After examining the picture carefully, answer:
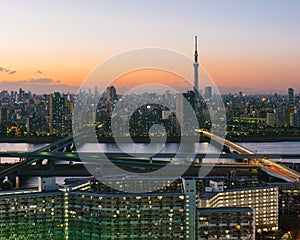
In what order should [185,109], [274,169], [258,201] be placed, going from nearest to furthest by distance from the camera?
[258,201]
[274,169]
[185,109]

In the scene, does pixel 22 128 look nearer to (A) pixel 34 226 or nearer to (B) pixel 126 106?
(B) pixel 126 106

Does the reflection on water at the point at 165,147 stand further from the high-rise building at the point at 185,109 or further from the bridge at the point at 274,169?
the bridge at the point at 274,169

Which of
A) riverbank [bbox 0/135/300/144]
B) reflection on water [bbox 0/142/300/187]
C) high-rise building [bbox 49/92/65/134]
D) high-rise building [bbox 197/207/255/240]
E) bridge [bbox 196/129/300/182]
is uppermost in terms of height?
high-rise building [bbox 49/92/65/134]

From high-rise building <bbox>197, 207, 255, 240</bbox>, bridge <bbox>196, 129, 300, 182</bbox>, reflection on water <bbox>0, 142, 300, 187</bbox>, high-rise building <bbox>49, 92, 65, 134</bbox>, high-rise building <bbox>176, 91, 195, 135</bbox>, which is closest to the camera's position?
high-rise building <bbox>197, 207, 255, 240</bbox>

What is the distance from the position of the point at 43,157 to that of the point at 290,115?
9.65 metres

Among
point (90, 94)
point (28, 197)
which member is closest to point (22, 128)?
point (90, 94)

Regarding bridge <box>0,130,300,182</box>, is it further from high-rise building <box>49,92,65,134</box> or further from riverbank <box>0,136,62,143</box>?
high-rise building <box>49,92,65,134</box>

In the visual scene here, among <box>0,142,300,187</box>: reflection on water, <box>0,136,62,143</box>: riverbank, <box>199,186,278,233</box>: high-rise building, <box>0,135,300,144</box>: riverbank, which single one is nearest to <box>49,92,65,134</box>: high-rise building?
<box>0,136,62,143</box>: riverbank

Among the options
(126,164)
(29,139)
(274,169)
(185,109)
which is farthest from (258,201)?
(185,109)

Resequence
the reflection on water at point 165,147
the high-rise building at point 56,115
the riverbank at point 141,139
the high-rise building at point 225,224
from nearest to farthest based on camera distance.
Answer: the high-rise building at point 225,224 → the reflection on water at point 165,147 → the riverbank at point 141,139 → the high-rise building at point 56,115

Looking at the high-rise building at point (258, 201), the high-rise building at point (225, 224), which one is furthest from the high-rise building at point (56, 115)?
the high-rise building at point (225, 224)

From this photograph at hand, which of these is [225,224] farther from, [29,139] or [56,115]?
[56,115]

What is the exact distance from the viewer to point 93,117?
14.6 m

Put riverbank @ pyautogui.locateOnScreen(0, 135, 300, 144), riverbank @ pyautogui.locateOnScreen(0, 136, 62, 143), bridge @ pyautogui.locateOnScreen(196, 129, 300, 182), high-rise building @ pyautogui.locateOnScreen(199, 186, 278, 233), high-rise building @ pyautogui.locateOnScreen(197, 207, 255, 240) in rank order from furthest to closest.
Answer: riverbank @ pyautogui.locateOnScreen(0, 136, 62, 143) < riverbank @ pyautogui.locateOnScreen(0, 135, 300, 144) < bridge @ pyautogui.locateOnScreen(196, 129, 300, 182) < high-rise building @ pyautogui.locateOnScreen(199, 186, 278, 233) < high-rise building @ pyautogui.locateOnScreen(197, 207, 255, 240)
